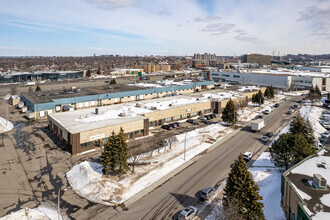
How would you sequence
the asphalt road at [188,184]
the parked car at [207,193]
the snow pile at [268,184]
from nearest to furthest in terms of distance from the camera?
the snow pile at [268,184], the asphalt road at [188,184], the parked car at [207,193]

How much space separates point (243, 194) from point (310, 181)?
7.39m

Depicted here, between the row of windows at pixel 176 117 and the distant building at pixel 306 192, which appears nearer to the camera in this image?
the distant building at pixel 306 192

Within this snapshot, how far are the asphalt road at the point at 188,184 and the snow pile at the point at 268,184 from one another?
3710 millimetres

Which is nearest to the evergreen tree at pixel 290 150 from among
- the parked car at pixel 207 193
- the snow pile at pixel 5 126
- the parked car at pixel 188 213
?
the parked car at pixel 207 193

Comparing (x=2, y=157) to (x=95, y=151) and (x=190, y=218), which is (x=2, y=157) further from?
(x=190, y=218)

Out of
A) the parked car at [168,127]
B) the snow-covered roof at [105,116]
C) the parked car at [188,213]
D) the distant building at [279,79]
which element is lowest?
the parked car at [188,213]

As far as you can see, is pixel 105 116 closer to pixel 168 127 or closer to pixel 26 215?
pixel 168 127

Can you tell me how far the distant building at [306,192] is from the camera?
1767cm

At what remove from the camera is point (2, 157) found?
35.2m

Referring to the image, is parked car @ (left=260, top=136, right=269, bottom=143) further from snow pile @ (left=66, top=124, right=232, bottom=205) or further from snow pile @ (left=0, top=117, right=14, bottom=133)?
snow pile @ (left=0, top=117, right=14, bottom=133)

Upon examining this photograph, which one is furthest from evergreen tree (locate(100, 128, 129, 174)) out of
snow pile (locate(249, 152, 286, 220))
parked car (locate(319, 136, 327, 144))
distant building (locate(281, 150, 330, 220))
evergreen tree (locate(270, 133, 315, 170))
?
parked car (locate(319, 136, 327, 144))

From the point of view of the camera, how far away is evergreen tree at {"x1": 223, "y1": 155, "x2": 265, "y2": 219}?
19.5 m

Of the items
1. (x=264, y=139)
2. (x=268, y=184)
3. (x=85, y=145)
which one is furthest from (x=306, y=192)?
(x=85, y=145)

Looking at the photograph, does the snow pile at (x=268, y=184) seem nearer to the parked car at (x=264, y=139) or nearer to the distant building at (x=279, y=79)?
the parked car at (x=264, y=139)
